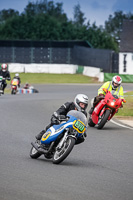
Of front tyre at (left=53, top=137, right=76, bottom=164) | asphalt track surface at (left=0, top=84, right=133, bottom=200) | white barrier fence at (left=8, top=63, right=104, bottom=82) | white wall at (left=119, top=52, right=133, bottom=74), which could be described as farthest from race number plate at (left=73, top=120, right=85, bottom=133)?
white wall at (left=119, top=52, right=133, bottom=74)

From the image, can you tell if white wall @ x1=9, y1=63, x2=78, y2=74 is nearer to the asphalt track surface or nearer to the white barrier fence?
the white barrier fence

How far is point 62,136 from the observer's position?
969cm

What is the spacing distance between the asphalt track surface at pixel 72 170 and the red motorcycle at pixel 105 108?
2.32 ft

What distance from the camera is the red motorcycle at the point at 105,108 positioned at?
51.7 ft

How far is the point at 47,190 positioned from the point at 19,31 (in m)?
84.4

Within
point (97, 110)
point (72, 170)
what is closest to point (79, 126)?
point (72, 170)

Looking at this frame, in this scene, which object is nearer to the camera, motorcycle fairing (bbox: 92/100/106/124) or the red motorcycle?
the red motorcycle

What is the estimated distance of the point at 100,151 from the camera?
11.6 metres

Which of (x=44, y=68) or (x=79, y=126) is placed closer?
(x=79, y=126)

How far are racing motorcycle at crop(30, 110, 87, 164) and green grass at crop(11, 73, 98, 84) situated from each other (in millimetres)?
43755

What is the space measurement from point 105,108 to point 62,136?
6327mm

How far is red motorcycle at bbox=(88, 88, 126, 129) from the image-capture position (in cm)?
1575

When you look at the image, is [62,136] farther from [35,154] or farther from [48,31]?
[48,31]

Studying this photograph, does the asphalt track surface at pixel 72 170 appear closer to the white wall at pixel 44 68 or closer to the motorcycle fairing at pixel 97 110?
the motorcycle fairing at pixel 97 110
